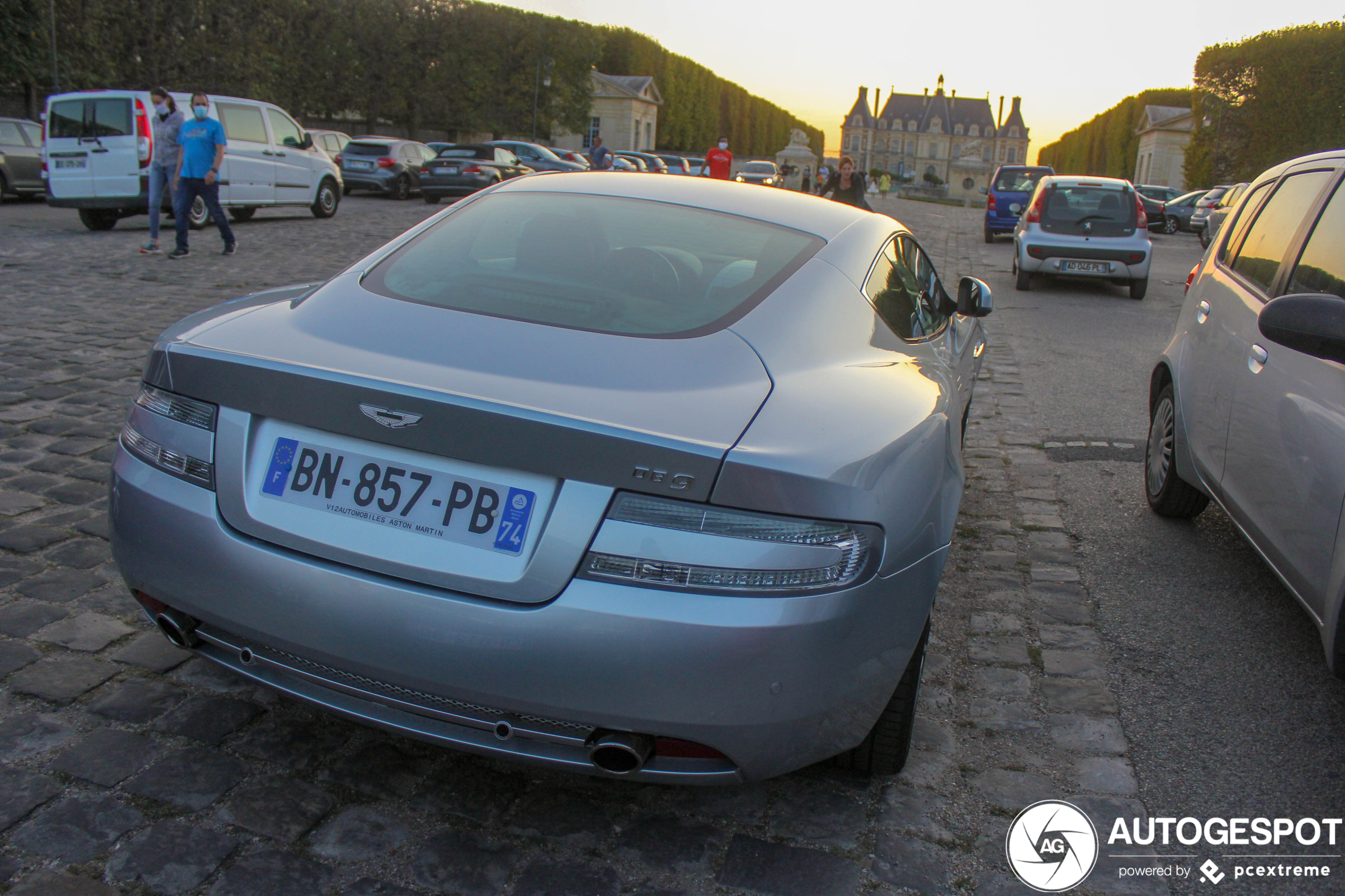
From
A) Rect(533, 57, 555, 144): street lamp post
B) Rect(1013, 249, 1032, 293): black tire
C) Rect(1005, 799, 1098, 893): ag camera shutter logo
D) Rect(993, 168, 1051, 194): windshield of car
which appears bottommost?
Rect(1005, 799, 1098, 893): ag camera shutter logo

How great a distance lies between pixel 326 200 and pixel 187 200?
7.74 m

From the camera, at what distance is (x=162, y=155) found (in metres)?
12.2

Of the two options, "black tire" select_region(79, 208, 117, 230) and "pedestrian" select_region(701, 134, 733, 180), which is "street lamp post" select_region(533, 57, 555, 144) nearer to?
"pedestrian" select_region(701, 134, 733, 180)

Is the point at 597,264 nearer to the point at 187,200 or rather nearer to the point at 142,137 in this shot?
the point at 187,200

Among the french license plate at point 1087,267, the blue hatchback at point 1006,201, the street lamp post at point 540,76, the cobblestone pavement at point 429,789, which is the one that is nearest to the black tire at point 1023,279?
the french license plate at point 1087,267

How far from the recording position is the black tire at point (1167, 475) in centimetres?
456

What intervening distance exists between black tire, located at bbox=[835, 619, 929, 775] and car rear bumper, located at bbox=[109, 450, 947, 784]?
0.88 ft

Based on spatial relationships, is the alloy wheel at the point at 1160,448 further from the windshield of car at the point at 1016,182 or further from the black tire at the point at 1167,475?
the windshield of car at the point at 1016,182

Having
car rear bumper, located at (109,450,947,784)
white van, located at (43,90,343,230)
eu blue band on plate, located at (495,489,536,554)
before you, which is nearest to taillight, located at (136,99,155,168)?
white van, located at (43,90,343,230)

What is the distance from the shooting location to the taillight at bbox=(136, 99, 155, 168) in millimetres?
14938

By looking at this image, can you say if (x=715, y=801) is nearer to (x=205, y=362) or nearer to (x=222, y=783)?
(x=222, y=783)

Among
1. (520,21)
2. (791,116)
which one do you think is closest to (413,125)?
(520,21)

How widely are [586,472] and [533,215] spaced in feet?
4.63

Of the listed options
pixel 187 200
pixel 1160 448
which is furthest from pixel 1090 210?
pixel 187 200
